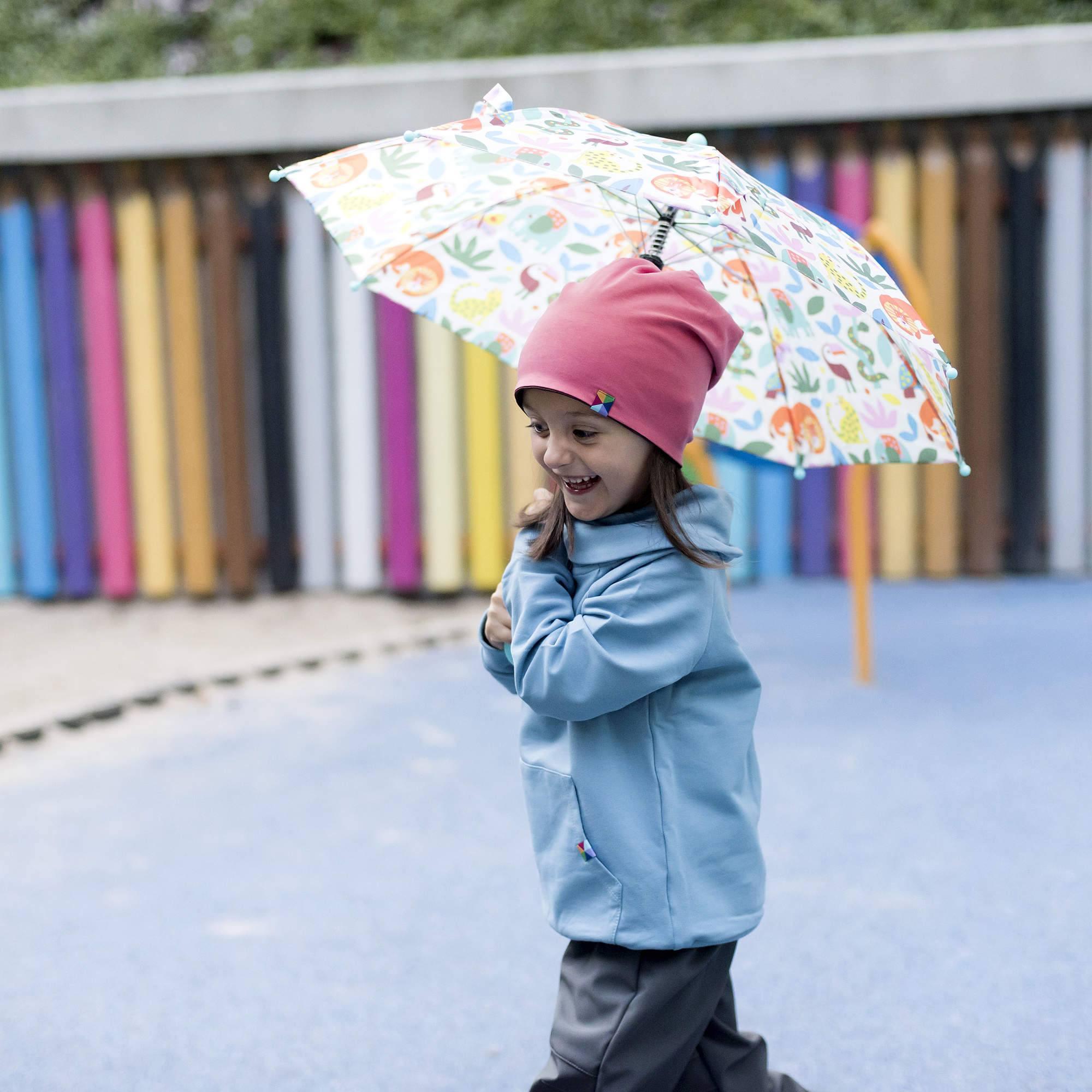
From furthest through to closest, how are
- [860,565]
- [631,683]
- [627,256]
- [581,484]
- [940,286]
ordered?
1. [940,286]
2. [860,565]
3. [627,256]
4. [581,484]
5. [631,683]

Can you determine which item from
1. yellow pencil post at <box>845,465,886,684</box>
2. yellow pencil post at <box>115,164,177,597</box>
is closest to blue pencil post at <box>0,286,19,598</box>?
yellow pencil post at <box>115,164,177,597</box>

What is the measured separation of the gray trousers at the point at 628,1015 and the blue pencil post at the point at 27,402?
224 inches

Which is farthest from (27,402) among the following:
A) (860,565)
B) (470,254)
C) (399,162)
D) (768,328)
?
(768,328)

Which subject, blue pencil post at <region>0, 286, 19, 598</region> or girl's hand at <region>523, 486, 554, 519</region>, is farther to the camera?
blue pencil post at <region>0, 286, 19, 598</region>

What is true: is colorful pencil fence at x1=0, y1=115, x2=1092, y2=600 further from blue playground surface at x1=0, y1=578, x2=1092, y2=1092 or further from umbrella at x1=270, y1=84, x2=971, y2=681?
umbrella at x1=270, y1=84, x2=971, y2=681

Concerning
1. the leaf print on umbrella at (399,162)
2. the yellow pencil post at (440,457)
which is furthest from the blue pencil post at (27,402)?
the leaf print on umbrella at (399,162)

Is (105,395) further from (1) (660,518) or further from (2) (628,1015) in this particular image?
(2) (628,1015)

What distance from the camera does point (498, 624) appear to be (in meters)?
1.80

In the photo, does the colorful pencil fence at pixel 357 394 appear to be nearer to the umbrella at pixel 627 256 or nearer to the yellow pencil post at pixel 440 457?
the yellow pencil post at pixel 440 457

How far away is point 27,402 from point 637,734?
5.84 metres

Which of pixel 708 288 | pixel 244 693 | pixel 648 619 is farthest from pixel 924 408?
pixel 244 693

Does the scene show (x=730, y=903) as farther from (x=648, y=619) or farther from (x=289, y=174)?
(x=289, y=174)

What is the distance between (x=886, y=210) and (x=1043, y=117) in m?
0.87

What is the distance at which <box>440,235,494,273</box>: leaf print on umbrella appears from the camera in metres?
2.28
